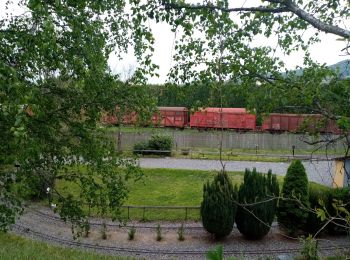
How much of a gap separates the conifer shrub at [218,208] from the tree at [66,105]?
21.4 feet

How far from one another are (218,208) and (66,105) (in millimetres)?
8106

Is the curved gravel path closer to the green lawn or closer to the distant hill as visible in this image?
the green lawn

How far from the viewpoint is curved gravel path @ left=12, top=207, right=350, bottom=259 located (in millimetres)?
12719

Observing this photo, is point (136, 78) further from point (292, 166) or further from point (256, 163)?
point (256, 163)

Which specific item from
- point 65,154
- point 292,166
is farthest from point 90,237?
point 65,154

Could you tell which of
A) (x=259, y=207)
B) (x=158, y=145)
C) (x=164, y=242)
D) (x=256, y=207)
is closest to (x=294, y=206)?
(x=259, y=207)

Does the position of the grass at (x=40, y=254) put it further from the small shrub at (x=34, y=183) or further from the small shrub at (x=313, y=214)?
the small shrub at (x=313, y=214)

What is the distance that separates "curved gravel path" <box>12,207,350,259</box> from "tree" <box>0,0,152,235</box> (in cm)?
604

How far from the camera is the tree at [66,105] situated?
4.63 m

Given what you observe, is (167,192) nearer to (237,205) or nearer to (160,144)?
(237,205)

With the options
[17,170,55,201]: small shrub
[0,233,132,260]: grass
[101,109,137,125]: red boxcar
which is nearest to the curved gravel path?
[0,233,132,260]: grass

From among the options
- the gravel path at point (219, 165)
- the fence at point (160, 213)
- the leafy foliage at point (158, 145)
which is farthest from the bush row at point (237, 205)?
the leafy foliage at point (158, 145)

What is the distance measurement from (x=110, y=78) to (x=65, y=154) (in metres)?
1.40

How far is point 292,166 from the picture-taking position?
1408 centimetres
